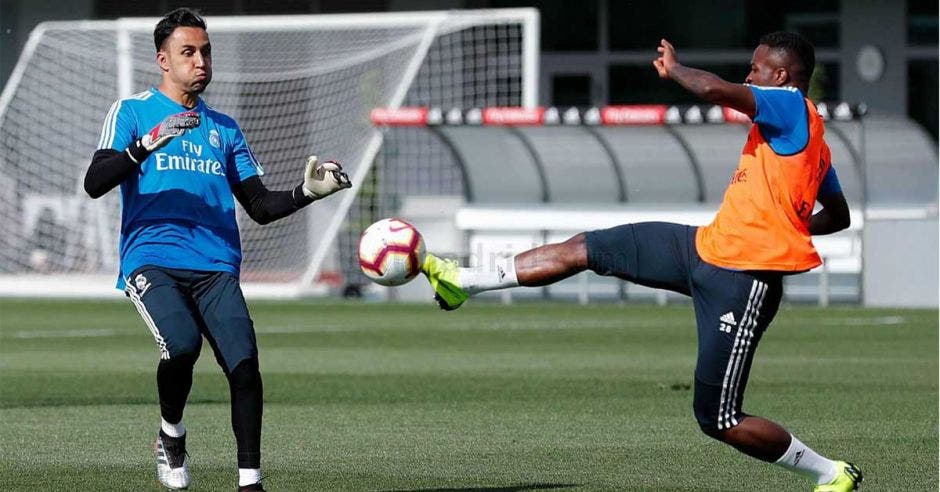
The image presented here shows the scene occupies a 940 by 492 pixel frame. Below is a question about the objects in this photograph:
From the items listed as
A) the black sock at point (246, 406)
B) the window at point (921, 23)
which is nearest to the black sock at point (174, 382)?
the black sock at point (246, 406)

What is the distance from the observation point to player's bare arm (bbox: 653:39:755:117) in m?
7.47

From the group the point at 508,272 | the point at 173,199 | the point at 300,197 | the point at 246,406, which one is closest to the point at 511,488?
the point at 508,272

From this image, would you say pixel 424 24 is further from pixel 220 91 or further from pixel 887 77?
pixel 887 77

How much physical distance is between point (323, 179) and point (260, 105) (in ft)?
76.6

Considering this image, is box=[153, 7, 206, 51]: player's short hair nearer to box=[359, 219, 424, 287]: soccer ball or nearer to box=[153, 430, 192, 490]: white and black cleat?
box=[359, 219, 424, 287]: soccer ball

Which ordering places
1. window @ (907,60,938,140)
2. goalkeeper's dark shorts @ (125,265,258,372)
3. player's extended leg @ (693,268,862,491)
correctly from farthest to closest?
window @ (907,60,938,140) < goalkeeper's dark shorts @ (125,265,258,372) < player's extended leg @ (693,268,862,491)

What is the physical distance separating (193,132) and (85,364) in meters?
9.76

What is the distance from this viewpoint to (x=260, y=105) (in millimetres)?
31547

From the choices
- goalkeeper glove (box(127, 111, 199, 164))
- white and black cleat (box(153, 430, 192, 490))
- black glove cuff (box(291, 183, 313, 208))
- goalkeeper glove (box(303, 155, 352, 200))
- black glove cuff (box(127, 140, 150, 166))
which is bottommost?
white and black cleat (box(153, 430, 192, 490))

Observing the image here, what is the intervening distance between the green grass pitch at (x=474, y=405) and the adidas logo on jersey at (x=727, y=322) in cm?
144

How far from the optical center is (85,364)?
58.7 ft

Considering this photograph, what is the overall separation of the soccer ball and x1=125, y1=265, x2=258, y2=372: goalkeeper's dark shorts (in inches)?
26.2

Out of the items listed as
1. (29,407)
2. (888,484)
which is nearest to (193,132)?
(888,484)

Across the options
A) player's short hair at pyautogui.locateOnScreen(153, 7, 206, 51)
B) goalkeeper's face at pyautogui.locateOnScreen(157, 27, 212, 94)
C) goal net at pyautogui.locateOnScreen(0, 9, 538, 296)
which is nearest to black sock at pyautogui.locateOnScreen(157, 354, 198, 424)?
goalkeeper's face at pyautogui.locateOnScreen(157, 27, 212, 94)
